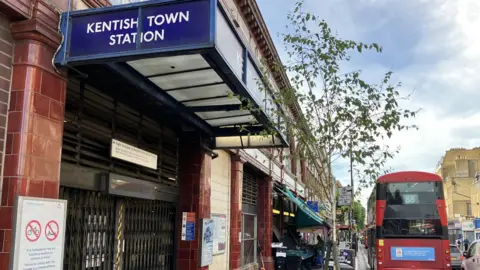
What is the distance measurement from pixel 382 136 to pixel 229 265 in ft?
25.3

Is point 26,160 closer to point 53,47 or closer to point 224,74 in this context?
point 53,47

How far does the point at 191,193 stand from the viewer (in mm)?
10602

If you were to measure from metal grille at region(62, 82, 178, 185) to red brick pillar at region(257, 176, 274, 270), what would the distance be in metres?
10.2

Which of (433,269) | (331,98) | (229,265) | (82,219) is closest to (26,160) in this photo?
(82,219)

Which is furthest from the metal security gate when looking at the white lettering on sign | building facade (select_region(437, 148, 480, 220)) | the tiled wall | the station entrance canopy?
building facade (select_region(437, 148, 480, 220))

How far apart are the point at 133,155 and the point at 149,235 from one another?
1.85 metres

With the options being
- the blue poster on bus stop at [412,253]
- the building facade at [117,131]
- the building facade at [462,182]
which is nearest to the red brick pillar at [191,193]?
the building facade at [117,131]

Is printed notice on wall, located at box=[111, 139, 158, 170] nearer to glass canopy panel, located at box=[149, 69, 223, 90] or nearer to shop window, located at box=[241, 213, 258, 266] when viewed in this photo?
glass canopy panel, located at box=[149, 69, 223, 90]

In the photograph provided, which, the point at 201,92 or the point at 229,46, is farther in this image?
the point at 201,92

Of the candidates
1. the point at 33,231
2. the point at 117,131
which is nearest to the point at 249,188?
the point at 117,131

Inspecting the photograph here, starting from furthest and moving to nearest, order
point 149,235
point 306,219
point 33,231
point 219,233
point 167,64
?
point 306,219 → point 219,233 → point 149,235 → point 167,64 → point 33,231

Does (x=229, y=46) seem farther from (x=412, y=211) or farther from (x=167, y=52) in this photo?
(x=412, y=211)

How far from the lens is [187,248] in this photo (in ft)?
33.9

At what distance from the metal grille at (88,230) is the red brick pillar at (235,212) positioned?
23.4ft
